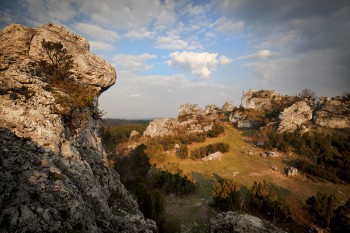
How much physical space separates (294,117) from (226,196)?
2942 cm

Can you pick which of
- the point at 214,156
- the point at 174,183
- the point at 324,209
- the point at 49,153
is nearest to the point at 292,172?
the point at 324,209

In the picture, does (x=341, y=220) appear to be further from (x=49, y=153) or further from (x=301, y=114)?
(x=301, y=114)

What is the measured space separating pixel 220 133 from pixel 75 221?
41.6 m

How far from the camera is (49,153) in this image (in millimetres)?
8953

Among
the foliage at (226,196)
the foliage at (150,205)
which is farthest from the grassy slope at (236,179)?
the foliage at (150,205)

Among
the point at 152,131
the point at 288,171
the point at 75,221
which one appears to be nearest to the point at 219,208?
the point at 288,171

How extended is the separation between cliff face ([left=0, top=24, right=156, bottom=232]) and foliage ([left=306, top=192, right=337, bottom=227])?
48.2 ft

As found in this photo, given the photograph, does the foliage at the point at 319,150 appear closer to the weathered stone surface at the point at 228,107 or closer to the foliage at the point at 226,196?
the foliage at the point at 226,196

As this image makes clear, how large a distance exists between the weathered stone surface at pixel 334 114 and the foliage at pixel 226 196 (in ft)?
98.9

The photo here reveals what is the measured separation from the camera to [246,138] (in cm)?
4191

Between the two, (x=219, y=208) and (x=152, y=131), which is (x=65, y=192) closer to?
(x=219, y=208)

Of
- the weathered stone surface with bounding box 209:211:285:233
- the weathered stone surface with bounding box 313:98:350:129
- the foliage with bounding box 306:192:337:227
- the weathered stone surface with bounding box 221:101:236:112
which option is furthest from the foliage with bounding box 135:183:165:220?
the weathered stone surface with bounding box 221:101:236:112

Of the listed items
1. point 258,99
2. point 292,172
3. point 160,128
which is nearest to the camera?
point 292,172

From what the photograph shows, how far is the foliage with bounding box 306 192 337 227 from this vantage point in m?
16.7
